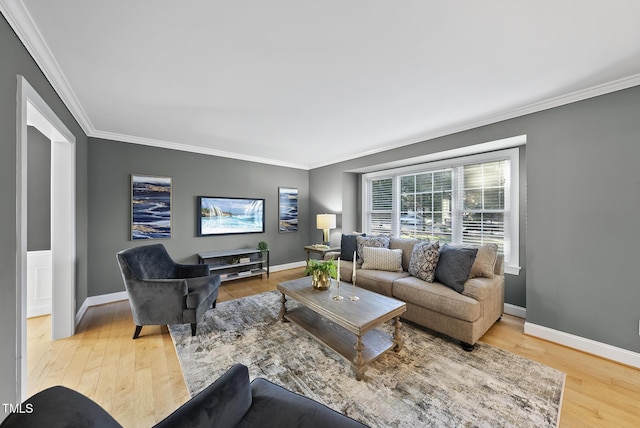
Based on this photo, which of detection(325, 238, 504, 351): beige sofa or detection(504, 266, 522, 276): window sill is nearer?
detection(325, 238, 504, 351): beige sofa

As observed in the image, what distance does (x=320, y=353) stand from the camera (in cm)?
224

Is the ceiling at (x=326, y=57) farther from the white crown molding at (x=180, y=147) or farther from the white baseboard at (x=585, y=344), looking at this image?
the white baseboard at (x=585, y=344)

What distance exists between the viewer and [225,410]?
102 cm

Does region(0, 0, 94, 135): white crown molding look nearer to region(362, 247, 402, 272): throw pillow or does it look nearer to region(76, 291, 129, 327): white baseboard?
region(76, 291, 129, 327): white baseboard

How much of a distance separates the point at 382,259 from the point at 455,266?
0.96 meters

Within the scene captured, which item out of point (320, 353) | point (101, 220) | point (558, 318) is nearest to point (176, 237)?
point (101, 220)

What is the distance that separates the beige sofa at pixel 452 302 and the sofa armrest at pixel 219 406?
206 centimetres

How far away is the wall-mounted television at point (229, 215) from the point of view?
14.0 feet

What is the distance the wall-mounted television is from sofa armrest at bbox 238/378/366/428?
356cm

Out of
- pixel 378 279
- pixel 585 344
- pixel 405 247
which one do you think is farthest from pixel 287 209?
pixel 585 344

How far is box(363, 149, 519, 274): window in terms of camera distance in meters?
3.21

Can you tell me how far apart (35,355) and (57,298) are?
0.54m

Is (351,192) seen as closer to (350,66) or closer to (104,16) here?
(350,66)

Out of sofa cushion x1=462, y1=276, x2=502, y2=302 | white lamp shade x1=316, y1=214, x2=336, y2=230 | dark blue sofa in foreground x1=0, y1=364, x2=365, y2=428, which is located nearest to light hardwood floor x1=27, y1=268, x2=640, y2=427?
sofa cushion x1=462, y1=276, x2=502, y2=302
